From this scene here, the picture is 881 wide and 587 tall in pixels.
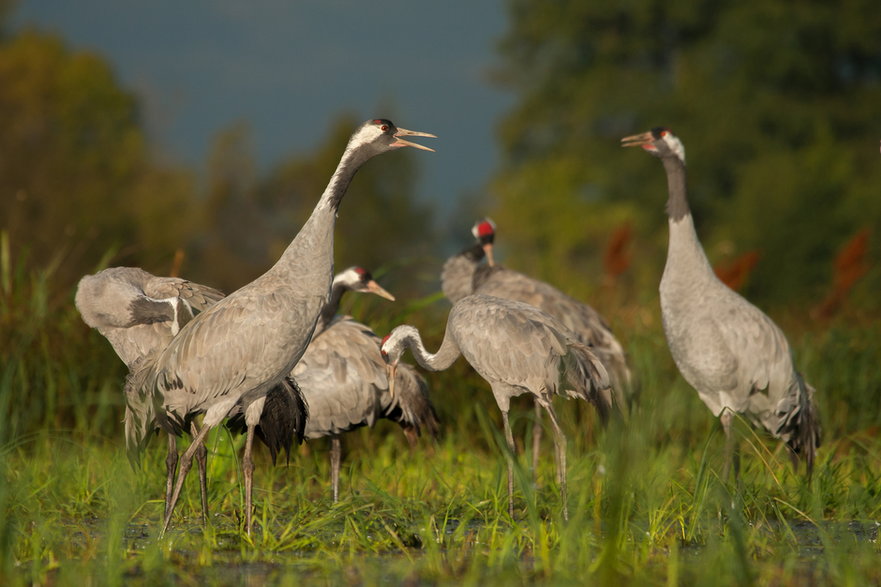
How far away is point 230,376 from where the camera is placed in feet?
17.4

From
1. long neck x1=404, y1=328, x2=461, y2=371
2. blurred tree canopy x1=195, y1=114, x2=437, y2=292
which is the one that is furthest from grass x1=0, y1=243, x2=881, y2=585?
blurred tree canopy x1=195, y1=114, x2=437, y2=292

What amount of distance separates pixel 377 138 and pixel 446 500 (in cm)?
200

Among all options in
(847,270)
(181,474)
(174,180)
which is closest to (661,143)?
(181,474)

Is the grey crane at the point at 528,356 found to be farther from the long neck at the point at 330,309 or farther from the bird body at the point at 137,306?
the bird body at the point at 137,306

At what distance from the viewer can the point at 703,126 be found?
28969 mm

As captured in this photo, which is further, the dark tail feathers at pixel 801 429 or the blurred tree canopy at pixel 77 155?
the blurred tree canopy at pixel 77 155

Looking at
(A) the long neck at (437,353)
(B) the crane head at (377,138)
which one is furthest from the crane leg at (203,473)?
(B) the crane head at (377,138)

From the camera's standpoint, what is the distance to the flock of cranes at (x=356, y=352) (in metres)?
5.32

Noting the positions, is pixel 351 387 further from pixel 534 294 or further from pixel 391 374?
pixel 534 294

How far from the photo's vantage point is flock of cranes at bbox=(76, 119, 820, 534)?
5316 mm

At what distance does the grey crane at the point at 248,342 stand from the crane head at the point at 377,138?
278mm

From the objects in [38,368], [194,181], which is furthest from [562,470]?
[194,181]

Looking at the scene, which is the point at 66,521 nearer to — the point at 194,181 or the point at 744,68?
the point at 744,68

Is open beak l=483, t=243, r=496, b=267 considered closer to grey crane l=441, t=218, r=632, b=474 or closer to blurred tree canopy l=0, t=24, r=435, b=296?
grey crane l=441, t=218, r=632, b=474
